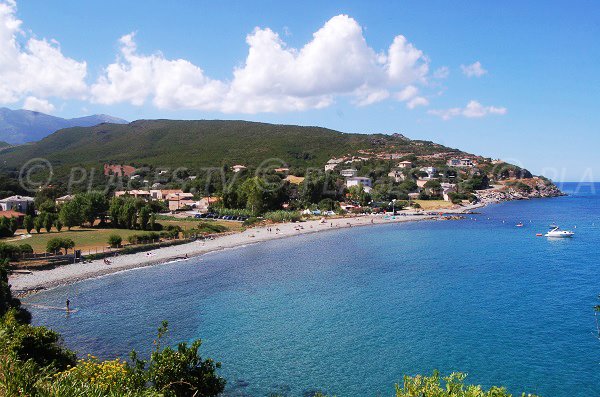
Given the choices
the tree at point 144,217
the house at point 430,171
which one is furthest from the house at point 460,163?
the tree at point 144,217

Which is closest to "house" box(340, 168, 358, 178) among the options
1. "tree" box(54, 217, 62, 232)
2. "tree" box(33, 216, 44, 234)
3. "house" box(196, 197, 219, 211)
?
"house" box(196, 197, 219, 211)

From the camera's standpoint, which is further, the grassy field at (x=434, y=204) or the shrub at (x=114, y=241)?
the grassy field at (x=434, y=204)

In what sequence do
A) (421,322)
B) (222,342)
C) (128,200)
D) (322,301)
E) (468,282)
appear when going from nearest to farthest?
(222,342), (421,322), (322,301), (468,282), (128,200)

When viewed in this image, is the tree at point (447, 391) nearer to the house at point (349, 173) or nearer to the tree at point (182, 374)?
the tree at point (182, 374)

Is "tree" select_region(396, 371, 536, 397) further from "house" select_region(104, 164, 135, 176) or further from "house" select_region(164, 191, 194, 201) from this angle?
"house" select_region(104, 164, 135, 176)

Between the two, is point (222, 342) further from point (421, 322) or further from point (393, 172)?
point (393, 172)

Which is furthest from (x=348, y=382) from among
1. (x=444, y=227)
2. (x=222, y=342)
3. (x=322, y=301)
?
(x=444, y=227)

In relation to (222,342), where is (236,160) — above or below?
above
